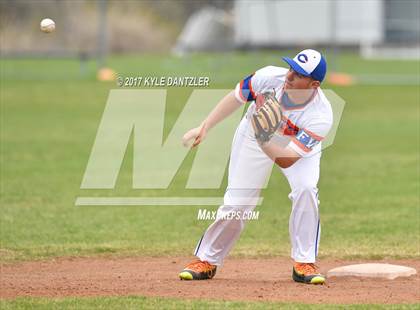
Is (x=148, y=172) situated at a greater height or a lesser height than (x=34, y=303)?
lesser

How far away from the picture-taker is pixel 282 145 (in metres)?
8.60

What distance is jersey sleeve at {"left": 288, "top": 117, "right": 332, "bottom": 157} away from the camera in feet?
27.9

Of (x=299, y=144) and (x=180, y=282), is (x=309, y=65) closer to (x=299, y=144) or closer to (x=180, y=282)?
(x=299, y=144)

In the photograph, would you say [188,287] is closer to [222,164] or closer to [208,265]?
[208,265]

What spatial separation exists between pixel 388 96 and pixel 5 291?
77.9 ft

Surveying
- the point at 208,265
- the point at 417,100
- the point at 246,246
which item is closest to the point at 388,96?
the point at 417,100

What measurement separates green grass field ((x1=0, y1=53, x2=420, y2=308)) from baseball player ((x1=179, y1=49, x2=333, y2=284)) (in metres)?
1.52

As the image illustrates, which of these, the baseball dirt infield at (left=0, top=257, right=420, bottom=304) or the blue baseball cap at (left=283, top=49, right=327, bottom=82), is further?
the blue baseball cap at (left=283, top=49, right=327, bottom=82)

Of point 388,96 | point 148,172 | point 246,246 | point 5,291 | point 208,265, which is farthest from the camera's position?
point 388,96

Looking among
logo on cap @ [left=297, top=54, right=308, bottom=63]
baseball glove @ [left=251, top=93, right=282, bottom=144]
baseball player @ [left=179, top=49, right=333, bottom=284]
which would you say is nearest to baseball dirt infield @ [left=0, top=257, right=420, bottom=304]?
baseball player @ [left=179, top=49, right=333, bottom=284]

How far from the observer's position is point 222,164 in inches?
725

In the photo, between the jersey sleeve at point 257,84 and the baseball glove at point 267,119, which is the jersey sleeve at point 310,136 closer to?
the baseball glove at point 267,119

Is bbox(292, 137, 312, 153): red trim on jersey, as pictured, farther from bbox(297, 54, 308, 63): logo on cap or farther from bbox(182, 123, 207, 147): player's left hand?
bbox(182, 123, 207, 147): player's left hand

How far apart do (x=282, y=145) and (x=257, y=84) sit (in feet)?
2.07
